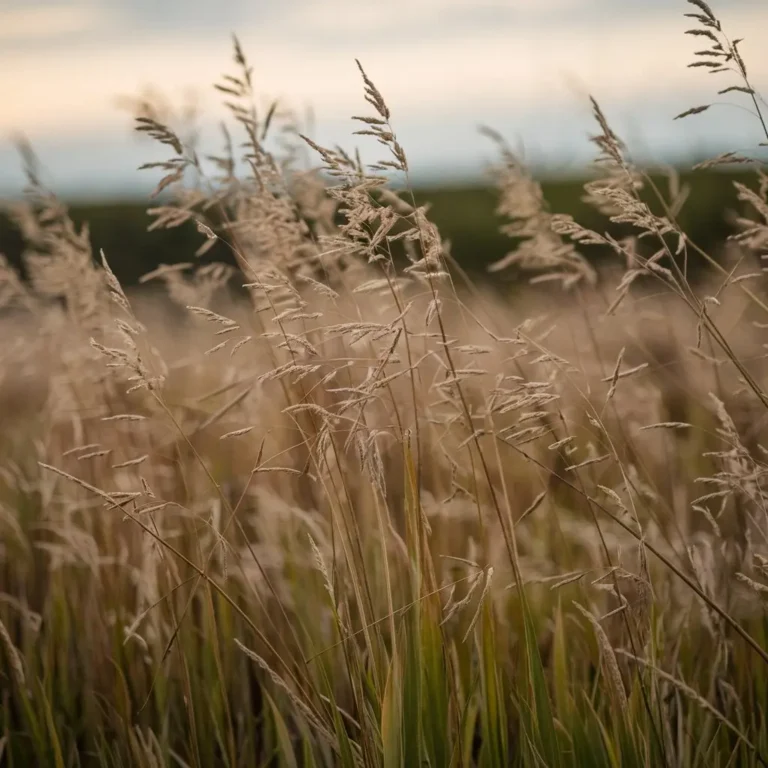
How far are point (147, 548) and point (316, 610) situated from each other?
633 millimetres

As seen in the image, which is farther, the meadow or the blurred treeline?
the blurred treeline

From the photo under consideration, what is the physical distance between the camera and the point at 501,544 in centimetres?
219

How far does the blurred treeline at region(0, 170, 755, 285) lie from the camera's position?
16.0 meters

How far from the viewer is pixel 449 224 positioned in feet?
61.7

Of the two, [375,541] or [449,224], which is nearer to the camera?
[375,541]

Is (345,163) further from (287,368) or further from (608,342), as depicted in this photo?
(608,342)

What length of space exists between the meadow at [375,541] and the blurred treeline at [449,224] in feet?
42.6

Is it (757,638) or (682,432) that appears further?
(682,432)

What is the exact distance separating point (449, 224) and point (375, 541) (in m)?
17.2

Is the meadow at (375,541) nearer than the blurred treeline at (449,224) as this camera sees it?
Yes

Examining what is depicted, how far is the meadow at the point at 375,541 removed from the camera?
Result: 1.35 m

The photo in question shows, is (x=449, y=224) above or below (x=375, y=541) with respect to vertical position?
above

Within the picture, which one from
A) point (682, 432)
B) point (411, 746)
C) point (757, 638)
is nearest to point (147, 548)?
point (411, 746)

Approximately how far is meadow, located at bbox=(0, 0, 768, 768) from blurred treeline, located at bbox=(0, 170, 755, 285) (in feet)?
42.6
